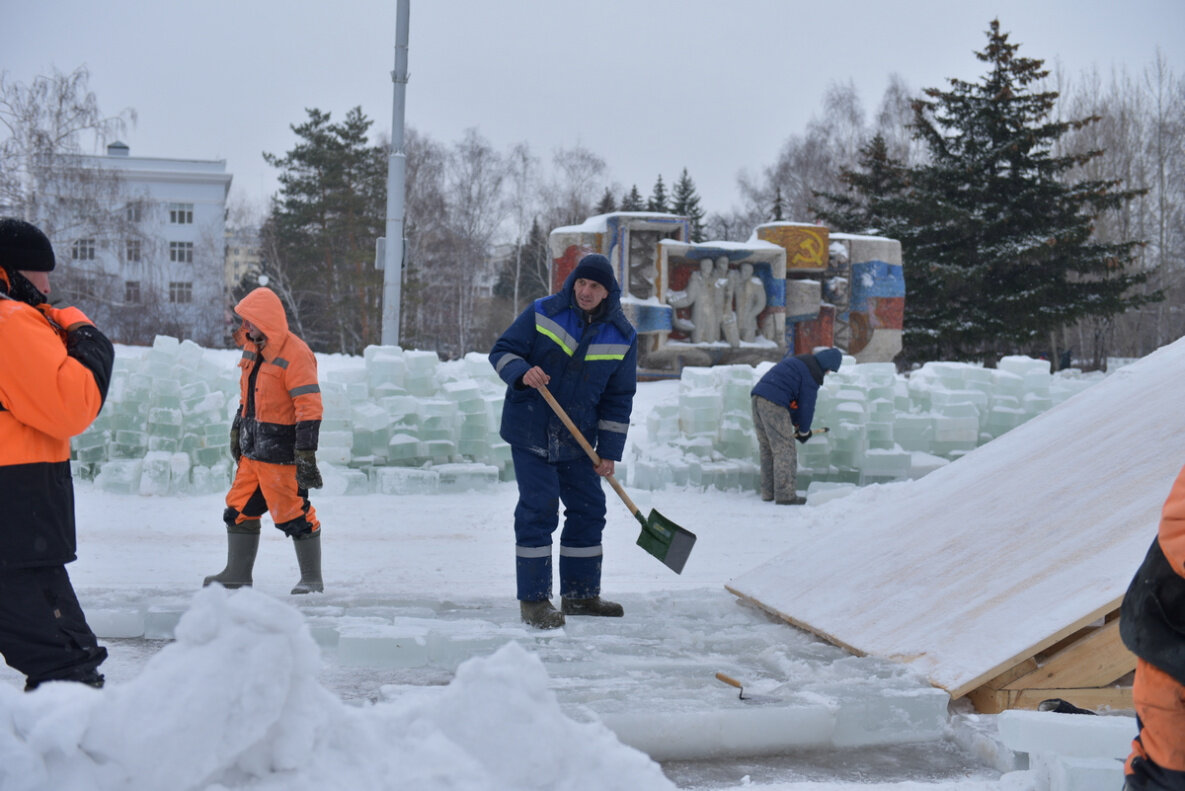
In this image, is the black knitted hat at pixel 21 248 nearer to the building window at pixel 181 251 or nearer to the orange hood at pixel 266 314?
the orange hood at pixel 266 314

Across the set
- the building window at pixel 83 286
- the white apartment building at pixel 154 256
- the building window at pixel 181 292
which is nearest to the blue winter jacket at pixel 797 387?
the white apartment building at pixel 154 256

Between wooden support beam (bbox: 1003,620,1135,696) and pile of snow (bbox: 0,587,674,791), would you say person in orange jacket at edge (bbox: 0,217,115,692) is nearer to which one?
pile of snow (bbox: 0,587,674,791)

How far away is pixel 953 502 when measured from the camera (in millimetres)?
4586

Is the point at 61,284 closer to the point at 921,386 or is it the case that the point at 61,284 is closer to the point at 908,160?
the point at 921,386

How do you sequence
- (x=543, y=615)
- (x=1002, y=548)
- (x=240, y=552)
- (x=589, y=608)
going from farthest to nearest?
(x=240, y=552) → (x=589, y=608) → (x=543, y=615) → (x=1002, y=548)

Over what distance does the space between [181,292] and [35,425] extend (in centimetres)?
3959

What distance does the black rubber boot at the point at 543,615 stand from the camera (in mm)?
4066

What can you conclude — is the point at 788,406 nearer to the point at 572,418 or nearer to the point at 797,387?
the point at 797,387

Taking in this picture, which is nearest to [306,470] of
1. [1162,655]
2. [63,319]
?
Answer: [63,319]

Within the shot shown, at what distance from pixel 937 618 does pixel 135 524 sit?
17.9 feet

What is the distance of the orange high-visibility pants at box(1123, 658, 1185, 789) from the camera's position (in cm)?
177

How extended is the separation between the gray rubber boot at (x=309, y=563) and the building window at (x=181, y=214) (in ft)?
164

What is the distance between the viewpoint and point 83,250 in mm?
26297

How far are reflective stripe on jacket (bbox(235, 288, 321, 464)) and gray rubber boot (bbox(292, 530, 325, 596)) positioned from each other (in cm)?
41
